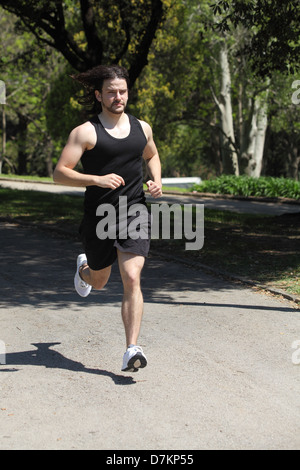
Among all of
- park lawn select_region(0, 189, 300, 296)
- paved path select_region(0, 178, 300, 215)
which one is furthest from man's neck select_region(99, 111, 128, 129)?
paved path select_region(0, 178, 300, 215)

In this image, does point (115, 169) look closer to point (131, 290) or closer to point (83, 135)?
point (83, 135)

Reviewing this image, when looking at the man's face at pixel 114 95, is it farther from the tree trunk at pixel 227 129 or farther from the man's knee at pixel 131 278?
the tree trunk at pixel 227 129

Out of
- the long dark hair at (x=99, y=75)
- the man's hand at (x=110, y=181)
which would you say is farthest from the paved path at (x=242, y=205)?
the man's hand at (x=110, y=181)

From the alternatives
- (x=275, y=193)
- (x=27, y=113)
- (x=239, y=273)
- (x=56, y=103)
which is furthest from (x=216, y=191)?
(x=27, y=113)

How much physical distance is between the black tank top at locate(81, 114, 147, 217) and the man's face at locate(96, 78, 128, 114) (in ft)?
0.51

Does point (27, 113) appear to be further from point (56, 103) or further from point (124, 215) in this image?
point (124, 215)

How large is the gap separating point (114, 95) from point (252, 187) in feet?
78.1

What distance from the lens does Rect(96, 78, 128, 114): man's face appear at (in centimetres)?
540

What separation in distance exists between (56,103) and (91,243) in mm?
33961

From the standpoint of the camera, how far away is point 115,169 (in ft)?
17.6

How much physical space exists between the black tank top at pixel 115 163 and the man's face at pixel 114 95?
0.15m

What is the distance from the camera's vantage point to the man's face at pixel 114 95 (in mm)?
5398

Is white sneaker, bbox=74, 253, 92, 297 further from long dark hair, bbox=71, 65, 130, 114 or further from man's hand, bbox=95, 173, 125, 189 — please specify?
long dark hair, bbox=71, 65, 130, 114
